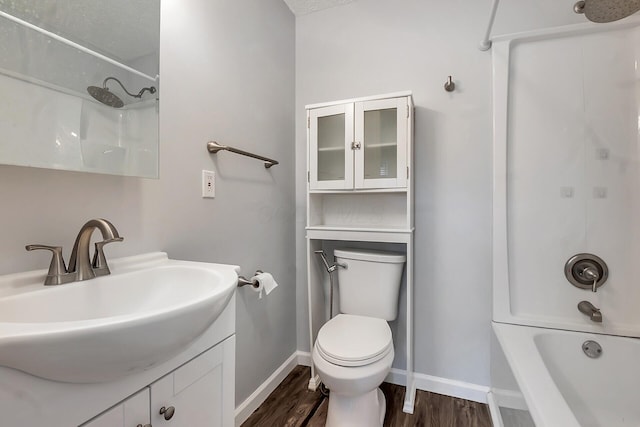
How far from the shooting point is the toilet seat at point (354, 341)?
3.88 feet

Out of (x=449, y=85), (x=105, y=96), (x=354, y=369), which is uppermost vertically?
(x=449, y=85)

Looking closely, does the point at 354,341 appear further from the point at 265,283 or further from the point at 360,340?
the point at 265,283

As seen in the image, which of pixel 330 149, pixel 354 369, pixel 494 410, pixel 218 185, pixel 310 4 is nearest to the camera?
pixel 354 369

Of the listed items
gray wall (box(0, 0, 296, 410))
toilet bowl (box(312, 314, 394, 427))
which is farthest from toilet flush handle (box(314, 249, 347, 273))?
toilet bowl (box(312, 314, 394, 427))

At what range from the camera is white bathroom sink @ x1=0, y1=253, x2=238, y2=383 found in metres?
0.41

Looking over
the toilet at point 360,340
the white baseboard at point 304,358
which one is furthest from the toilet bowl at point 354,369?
the white baseboard at point 304,358

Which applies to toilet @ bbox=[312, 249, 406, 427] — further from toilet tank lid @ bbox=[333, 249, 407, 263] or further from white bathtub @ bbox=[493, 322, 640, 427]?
white bathtub @ bbox=[493, 322, 640, 427]

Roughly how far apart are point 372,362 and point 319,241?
0.81 meters

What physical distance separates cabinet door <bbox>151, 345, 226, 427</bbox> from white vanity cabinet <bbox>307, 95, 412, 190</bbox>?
112 centimetres

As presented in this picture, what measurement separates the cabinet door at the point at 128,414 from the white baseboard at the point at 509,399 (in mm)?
1075

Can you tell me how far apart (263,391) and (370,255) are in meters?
0.96

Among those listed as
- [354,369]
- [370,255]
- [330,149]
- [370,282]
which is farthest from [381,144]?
[354,369]

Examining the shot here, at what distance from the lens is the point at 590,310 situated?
4.25 ft

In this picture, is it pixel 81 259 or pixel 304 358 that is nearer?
pixel 81 259
